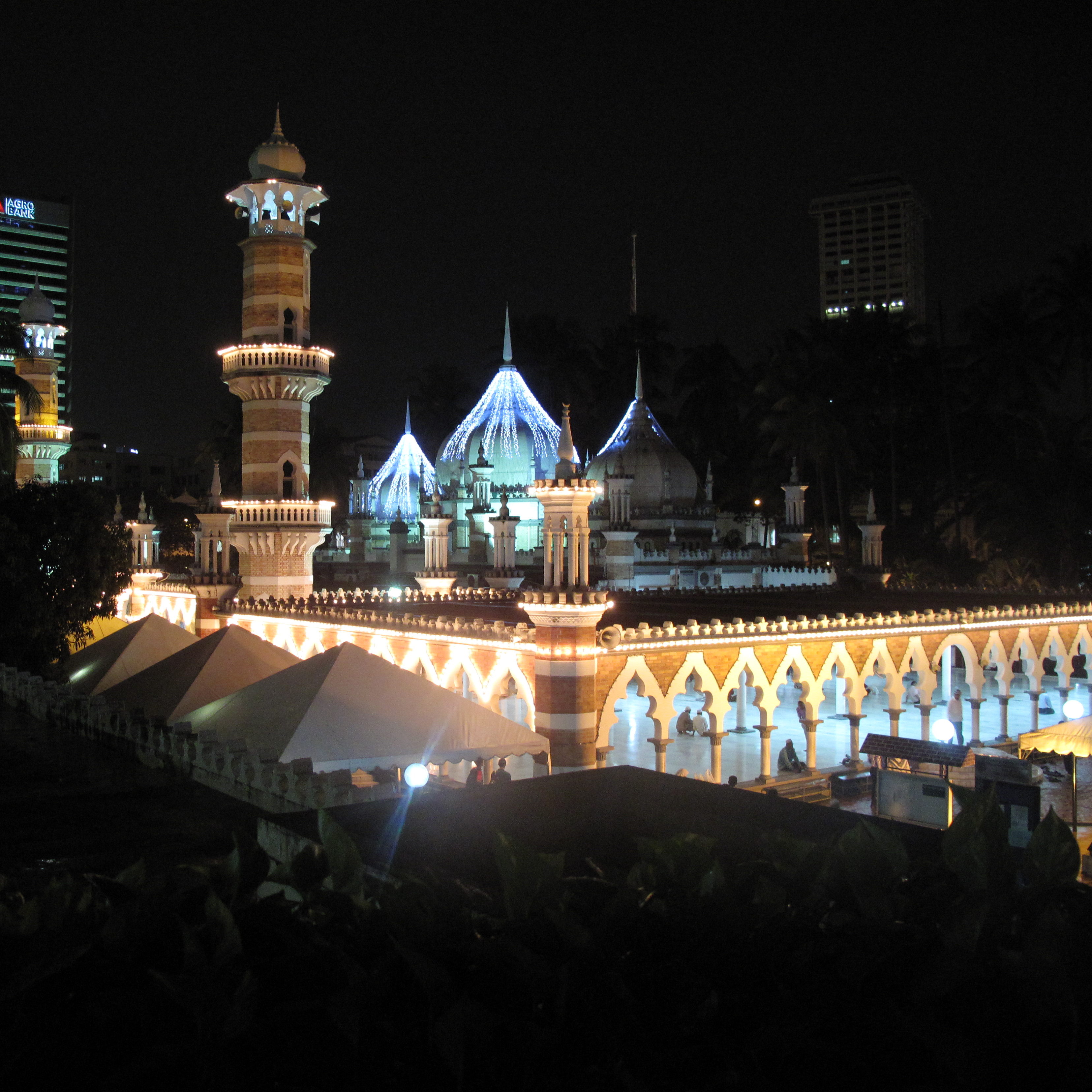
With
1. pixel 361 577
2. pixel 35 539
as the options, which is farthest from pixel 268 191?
pixel 361 577

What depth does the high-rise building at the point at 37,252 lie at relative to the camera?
327 feet

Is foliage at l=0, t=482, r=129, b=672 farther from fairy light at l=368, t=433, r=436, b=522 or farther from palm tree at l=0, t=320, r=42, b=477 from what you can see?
fairy light at l=368, t=433, r=436, b=522

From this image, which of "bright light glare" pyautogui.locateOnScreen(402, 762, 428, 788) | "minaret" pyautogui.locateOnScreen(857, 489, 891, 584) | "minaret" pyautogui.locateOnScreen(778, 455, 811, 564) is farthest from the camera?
"minaret" pyautogui.locateOnScreen(778, 455, 811, 564)

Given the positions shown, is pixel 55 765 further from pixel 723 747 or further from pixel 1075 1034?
pixel 723 747

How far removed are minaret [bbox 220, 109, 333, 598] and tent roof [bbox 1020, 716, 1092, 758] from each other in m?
17.3

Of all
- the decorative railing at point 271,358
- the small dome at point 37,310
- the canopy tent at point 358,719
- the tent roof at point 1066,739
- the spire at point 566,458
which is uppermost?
the small dome at point 37,310

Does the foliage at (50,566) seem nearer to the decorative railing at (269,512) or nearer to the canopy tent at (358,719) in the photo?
the decorative railing at (269,512)

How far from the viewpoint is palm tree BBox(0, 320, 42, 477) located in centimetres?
2759

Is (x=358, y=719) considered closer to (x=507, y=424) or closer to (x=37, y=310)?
(x=37, y=310)

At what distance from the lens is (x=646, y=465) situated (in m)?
44.0

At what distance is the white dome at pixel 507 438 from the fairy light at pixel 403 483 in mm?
838

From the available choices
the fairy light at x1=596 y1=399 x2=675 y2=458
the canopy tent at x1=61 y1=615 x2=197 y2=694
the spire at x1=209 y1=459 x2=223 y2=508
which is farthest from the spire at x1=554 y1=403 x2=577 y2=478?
the fairy light at x1=596 y1=399 x2=675 y2=458

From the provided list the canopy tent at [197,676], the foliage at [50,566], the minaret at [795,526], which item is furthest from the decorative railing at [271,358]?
the minaret at [795,526]

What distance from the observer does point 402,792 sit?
37.6 feet
